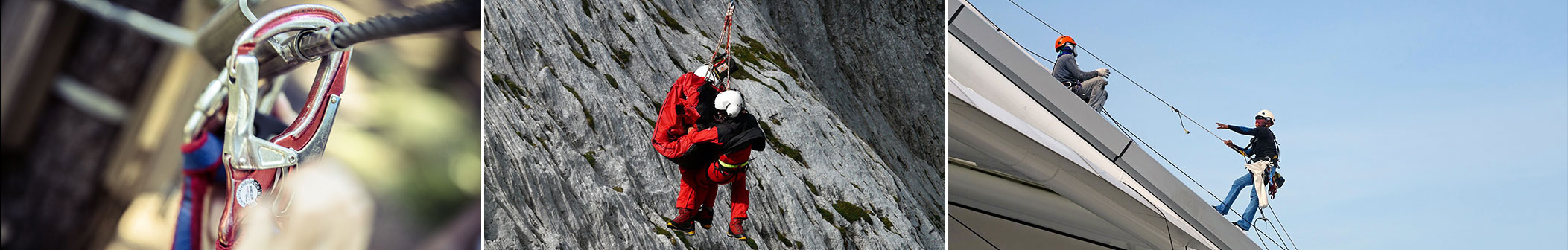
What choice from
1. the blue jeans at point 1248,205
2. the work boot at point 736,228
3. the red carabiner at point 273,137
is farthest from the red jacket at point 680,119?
the blue jeans at point 1248,205

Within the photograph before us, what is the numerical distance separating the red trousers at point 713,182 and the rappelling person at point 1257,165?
2.22m

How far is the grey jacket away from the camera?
13.3 feet

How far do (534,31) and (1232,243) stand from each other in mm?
2976

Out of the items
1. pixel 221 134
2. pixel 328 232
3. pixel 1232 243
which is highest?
pixel 1232 243

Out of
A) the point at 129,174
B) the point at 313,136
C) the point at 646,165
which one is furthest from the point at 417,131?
the point at 646,165

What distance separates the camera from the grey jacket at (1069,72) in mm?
4051

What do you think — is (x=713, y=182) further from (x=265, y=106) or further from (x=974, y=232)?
(x=974, y=232)

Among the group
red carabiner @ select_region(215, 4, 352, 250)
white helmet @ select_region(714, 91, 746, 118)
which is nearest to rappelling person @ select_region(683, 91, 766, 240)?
white helmet @ select_region(714, 91, 746, 118)

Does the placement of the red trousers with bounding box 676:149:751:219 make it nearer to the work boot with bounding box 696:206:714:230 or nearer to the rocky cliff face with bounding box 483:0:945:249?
the work boot with bounding box 696:206:714:230

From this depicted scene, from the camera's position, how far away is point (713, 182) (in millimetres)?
2943

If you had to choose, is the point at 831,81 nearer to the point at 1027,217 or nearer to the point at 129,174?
the point at 1027,217

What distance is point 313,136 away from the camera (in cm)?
216

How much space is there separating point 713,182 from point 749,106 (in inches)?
25.6

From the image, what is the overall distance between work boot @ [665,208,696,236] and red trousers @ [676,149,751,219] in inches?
0.6
